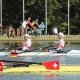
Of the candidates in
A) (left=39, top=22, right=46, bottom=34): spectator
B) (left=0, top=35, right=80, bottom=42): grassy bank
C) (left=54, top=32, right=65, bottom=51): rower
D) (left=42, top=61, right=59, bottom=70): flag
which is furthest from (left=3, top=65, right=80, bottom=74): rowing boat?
(left=39, top=22, right=46, bottom=34): spectator

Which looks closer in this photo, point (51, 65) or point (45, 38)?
point (51, 65)

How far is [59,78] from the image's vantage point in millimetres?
16047

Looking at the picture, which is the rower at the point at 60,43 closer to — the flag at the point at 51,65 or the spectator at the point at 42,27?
the flag at the point at 51,65

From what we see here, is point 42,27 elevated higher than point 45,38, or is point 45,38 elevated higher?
point 42,27

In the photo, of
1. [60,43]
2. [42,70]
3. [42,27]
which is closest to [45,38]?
[42,27]

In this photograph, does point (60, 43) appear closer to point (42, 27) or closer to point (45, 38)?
point (45, 38)

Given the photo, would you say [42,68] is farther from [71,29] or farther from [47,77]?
[71,29]

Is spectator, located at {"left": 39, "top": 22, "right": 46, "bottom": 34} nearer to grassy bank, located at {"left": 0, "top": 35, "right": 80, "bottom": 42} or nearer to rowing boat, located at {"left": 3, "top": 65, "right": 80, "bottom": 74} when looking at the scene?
grassy bank, located at {"left": 0, "top": 35, "right": 80, "bottom": 42}

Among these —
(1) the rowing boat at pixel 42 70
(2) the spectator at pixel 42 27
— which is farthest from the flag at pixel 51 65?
(2) the spectator at pixel 42 27

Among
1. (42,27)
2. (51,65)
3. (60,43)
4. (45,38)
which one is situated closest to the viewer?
(51,65)

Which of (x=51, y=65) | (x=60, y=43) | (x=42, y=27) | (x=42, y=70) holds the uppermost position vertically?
(x=42, y=27)

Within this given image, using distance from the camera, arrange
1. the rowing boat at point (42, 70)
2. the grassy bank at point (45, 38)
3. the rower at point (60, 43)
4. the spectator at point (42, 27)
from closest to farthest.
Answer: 1. the rowing boat at point (42, 70)
2. the rower at point (60, 43)
3. the grassy bank at point (45, 38)
4. the spectator at point (42, 27)

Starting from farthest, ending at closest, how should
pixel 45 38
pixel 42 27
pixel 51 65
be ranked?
pixel 42 27 → pixel 45 38 → pixel 51 65

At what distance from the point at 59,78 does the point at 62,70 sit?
1.46 metres
